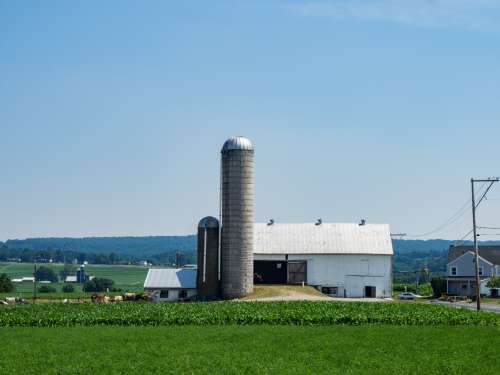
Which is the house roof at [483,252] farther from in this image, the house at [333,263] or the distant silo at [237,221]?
the distant silo at [237,221]

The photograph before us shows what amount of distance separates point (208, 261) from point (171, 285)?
4254 mm

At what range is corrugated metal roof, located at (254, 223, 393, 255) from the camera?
2724 inches

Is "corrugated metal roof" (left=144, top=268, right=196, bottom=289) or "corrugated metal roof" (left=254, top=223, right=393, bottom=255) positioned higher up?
"corrugated metal roof" (left=254, top=223, right=393, bottom=255)

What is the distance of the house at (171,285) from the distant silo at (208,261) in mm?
1582

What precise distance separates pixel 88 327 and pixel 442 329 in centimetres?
1846

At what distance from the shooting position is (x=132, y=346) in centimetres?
3195

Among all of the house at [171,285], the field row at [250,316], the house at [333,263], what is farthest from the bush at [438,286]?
the field row at [250,316]

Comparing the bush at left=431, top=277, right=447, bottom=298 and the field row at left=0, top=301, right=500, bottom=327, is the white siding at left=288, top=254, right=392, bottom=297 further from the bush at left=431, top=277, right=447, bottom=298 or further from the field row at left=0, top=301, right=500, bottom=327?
the field row at left=0, top=301, right=500, bottom=327

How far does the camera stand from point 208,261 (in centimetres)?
6384

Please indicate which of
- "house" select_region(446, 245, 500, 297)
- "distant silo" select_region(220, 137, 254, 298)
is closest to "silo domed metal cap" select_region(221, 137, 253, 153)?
"distant silo" select_region(220, 137, 254, 298)

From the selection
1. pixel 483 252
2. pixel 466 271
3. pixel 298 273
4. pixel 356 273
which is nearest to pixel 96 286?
pixel 466 271

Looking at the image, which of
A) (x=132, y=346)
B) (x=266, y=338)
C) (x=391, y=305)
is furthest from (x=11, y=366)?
(x=391, y=305)

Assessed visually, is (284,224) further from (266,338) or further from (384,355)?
(384,355)

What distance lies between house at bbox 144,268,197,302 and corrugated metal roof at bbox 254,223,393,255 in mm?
7212
